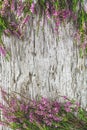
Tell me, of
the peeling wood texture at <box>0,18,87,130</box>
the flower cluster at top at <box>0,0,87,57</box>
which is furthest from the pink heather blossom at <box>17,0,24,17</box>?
the peeling wood texture at <box>0,18,87,130</box>

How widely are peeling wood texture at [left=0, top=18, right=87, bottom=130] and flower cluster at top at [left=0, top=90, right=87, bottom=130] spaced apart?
0.08 metres

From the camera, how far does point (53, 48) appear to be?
329 centimetres

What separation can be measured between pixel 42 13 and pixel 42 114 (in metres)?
0.91

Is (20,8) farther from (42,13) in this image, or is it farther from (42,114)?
(42,114)

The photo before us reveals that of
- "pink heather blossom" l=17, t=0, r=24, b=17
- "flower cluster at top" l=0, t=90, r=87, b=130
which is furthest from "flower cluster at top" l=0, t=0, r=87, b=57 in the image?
"flower cluster at top" l=0, t=90, r=87, b=130

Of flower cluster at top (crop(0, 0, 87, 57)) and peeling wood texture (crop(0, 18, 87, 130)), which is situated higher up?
flower cluster at top (crop(0, 0, 87, 57))

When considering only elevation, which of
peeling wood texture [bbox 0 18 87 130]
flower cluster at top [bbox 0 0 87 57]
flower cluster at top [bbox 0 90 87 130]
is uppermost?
flower cluster at top [bbox 0 0 87 57]

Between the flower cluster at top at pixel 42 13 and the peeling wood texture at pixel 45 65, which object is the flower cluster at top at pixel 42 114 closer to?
the peeling wood texture at pixel 45 65

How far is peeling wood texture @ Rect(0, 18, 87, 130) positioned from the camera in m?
3.26

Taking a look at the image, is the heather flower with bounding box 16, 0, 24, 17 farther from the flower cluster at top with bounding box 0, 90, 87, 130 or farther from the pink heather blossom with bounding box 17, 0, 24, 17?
the flower cluster at top with bounding box 0, 90, 87, 130

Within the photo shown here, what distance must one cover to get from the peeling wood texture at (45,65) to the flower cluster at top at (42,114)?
0.08 metres

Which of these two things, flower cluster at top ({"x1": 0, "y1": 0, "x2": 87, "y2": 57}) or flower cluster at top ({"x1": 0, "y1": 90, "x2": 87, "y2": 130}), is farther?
flower cluster at top ({"x1": 0, "y1": 90, "x2": 87, "y2": 130})

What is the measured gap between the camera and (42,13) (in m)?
3.20

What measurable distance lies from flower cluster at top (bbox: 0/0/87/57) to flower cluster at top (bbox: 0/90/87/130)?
1.94 ft
